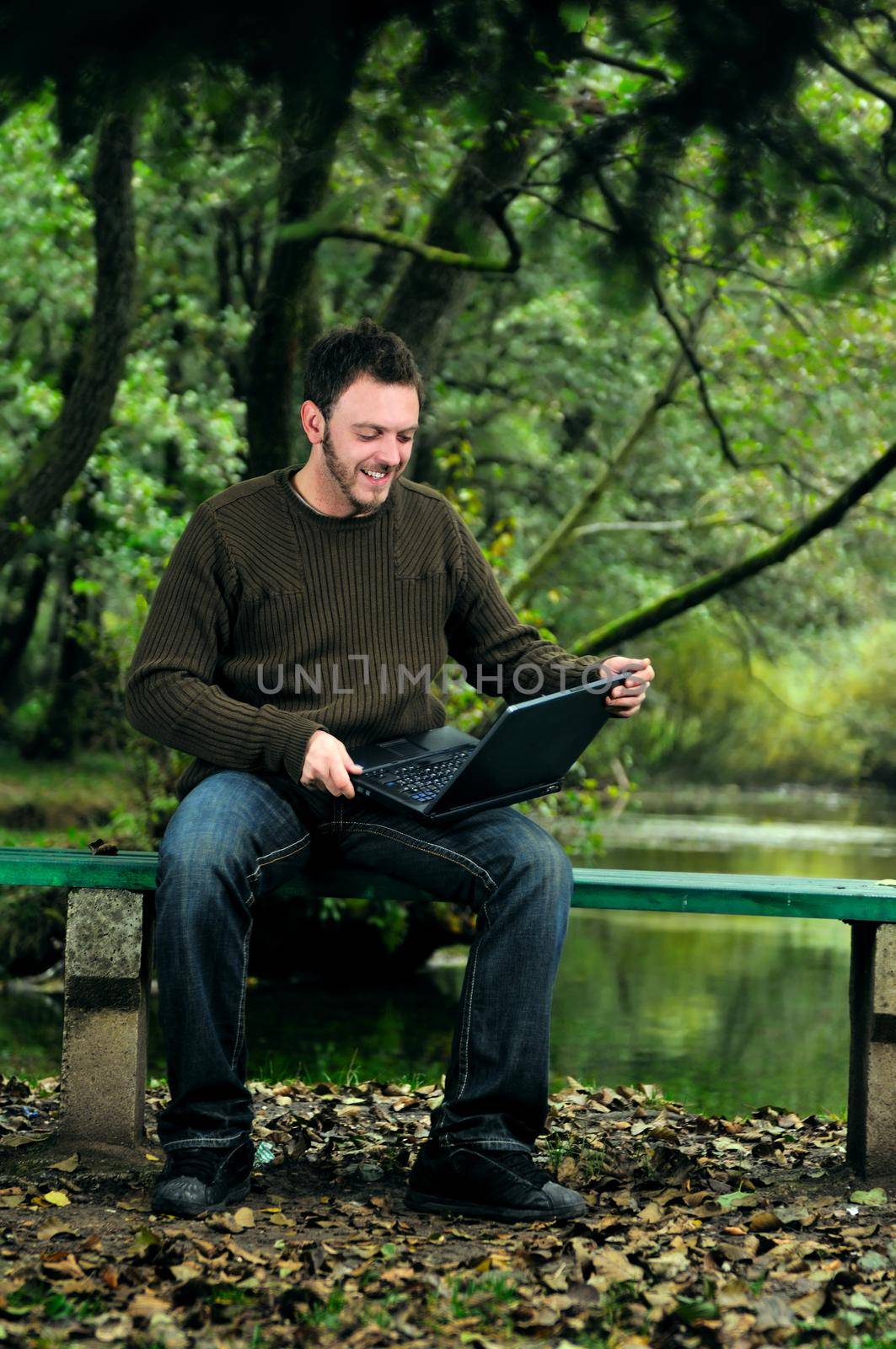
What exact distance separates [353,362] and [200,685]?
0.85 metres

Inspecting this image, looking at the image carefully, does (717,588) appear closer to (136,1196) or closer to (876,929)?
(876,929)

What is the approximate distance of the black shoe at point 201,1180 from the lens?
3.46 meters

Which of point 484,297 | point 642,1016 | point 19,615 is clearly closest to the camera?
point 642,1016

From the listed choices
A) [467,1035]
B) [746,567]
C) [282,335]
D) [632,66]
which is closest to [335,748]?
[467,1035]

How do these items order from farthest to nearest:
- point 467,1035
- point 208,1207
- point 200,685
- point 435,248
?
point 435,248 < point 200,685 < point 467,1035 < point 208,1207

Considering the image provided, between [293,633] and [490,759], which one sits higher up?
A: [293,633]

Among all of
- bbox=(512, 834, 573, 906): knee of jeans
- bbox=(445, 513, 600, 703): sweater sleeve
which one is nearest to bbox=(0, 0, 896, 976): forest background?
bbox=(445, 513, 600, 703): sweater sleeve

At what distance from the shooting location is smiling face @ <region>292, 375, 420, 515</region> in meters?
3.87

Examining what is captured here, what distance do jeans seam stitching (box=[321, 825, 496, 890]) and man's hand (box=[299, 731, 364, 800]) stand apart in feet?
0.72

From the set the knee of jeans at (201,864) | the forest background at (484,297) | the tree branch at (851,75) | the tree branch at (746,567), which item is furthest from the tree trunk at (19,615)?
the knee of jeans at (201,864)

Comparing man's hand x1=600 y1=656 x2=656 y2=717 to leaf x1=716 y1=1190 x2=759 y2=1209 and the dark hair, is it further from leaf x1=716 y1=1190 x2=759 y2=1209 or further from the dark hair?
leaf x1=716 y1=1190 x2=759 y2=1209

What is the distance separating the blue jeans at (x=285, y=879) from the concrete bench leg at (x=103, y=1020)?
1.61 ft

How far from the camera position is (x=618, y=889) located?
3967 mm

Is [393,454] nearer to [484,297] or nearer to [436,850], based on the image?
[436,850]
